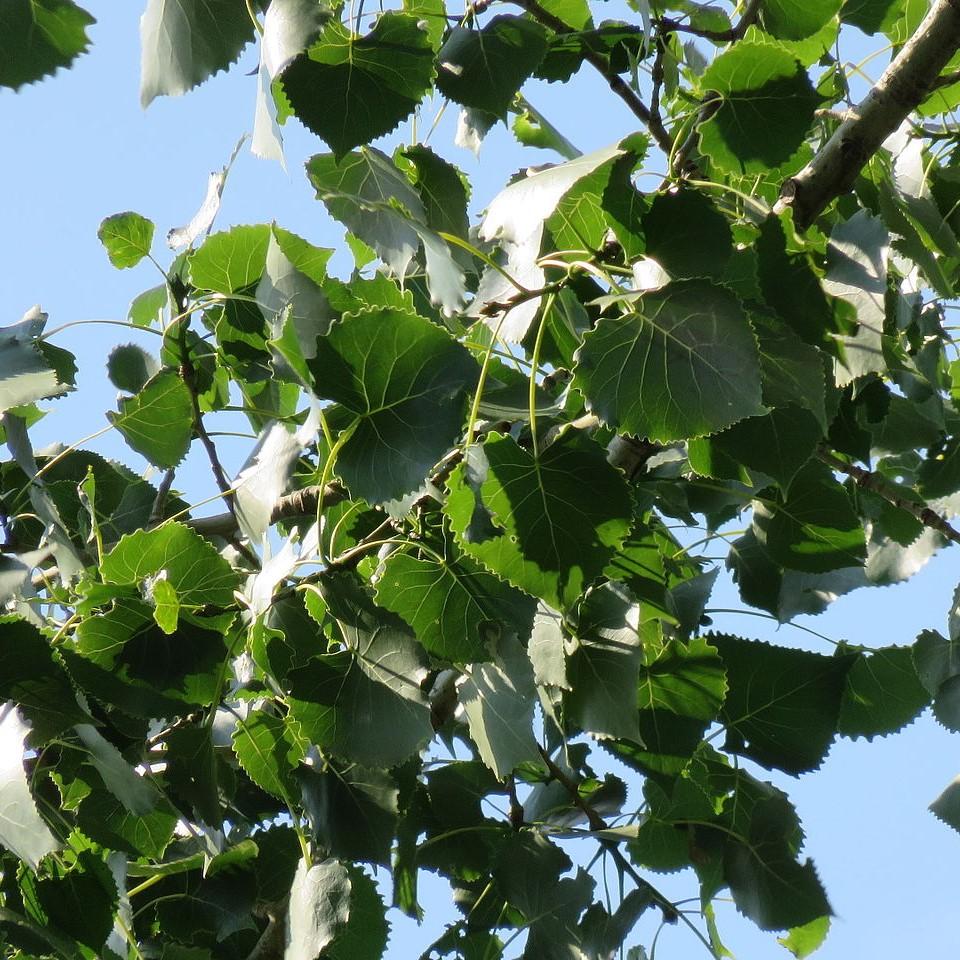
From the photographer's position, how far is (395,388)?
2.45 ft

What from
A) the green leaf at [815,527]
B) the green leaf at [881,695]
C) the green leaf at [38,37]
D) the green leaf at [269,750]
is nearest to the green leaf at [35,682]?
the green leaf at [269,750]

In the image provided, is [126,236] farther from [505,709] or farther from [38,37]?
[505,709]

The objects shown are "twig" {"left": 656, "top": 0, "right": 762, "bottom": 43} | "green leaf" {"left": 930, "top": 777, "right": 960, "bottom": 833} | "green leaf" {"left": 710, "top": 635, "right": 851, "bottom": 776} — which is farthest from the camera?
"green leaf" {"left": 930, "top": 777, "right": 960, "bottom": 833}

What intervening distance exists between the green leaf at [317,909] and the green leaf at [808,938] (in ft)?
1.56

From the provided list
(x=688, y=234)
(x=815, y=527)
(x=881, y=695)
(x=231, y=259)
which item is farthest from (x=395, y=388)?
(x=881, y=695)

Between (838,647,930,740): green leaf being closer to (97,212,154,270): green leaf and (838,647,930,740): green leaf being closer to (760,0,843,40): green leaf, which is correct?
(760,0,843,40): green leaf

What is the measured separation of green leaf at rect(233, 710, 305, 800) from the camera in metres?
0.96

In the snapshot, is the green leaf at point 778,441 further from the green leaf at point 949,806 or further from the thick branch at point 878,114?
the green leaf at point 949,806

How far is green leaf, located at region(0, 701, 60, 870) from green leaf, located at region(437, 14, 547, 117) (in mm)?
620

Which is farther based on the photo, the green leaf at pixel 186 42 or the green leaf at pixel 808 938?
the green leaf at pixel 808 938

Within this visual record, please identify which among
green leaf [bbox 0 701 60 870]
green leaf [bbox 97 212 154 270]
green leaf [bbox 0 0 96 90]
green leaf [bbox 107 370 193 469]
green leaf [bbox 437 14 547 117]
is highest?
green leaf [bbox 437 14 547 117]

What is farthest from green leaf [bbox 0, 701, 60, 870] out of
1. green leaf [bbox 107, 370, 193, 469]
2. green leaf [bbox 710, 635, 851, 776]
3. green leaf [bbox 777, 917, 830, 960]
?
green leaf [bbox 777, 917, 830, 960]

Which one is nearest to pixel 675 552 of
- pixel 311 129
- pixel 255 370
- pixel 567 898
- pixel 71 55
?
pixel 567 898

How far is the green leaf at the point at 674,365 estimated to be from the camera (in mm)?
701
